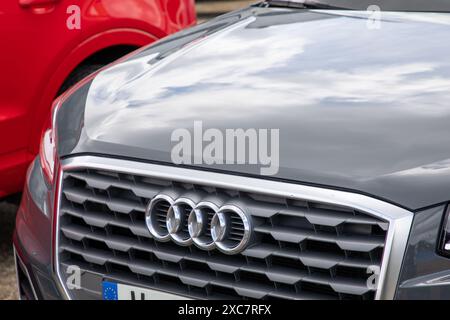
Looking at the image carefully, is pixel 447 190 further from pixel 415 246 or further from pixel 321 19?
pixel 321 19

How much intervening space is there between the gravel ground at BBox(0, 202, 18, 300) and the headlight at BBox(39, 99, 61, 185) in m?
1.13

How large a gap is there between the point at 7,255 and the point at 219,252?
A: 7.56 feet

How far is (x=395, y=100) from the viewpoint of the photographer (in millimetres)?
2492

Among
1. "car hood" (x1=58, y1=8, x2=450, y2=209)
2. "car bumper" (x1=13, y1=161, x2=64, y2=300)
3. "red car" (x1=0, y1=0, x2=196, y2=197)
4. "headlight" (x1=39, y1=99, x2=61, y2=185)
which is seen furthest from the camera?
"red car" (x1=0, y1=0, x2=196, y2=197)

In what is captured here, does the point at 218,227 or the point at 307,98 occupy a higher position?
the point at 307,98

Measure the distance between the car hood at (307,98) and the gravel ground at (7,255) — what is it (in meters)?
1.33

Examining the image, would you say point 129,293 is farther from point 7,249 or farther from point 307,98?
point 7,249

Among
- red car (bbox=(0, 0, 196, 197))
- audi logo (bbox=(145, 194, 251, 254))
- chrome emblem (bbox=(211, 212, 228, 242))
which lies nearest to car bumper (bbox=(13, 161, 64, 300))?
audi logo (bbox=(145, 194, 251, 254))

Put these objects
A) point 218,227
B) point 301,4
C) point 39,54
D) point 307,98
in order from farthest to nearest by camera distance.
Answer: point 39,54 < point 301,4 < point 307,98 < point 218,227

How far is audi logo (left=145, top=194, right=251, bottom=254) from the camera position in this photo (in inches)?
93.6

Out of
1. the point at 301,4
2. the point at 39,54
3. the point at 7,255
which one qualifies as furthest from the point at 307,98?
the point at 7,255

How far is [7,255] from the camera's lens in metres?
4.50

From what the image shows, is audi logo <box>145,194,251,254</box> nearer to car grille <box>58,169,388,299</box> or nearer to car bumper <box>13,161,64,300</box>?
car grille <box>58,169,388,299</box>

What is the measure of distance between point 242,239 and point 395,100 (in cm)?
55
